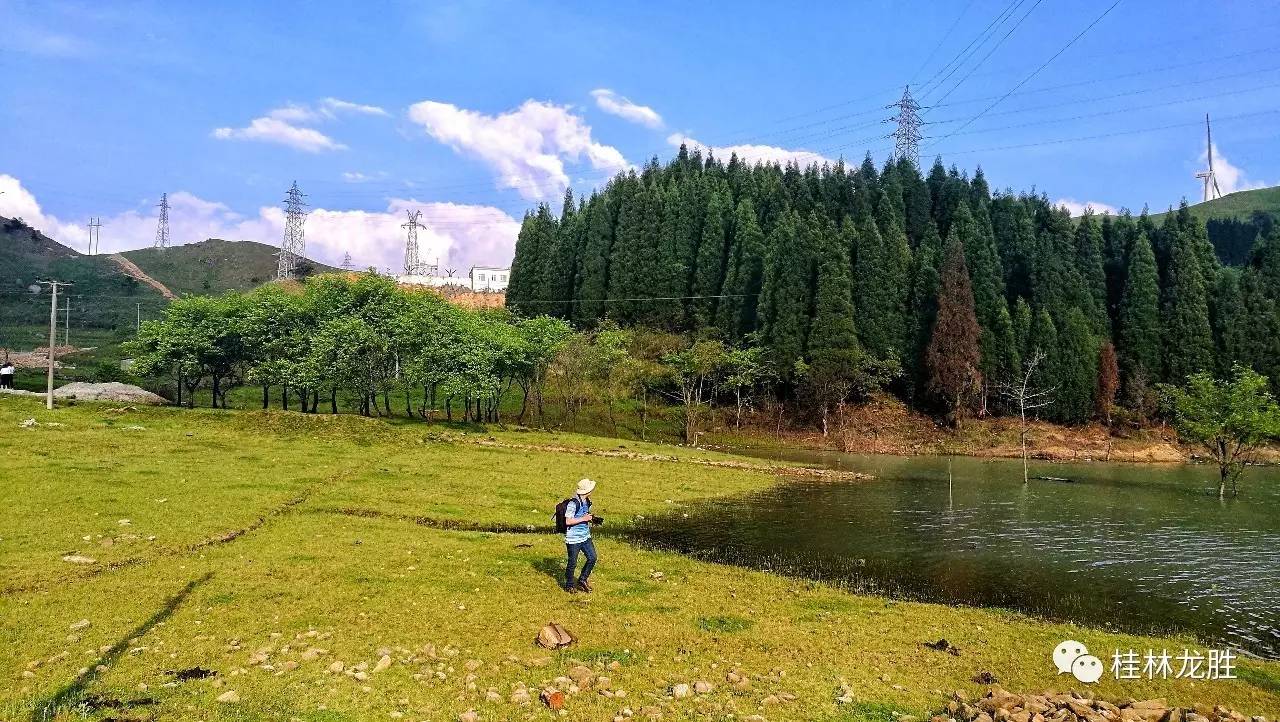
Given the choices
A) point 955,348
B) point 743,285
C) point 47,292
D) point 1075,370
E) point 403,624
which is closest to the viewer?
point 403,624

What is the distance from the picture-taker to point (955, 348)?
80812 millimetres

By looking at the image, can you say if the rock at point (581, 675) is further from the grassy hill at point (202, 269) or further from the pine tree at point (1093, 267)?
the grassy hill at point (202, 269)

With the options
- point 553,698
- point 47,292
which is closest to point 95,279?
point 47,292

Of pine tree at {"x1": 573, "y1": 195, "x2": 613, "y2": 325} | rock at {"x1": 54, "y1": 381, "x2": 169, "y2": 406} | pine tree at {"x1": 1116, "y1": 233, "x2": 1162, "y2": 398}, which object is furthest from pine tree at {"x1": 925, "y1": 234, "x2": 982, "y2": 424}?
rock at {"x1": 54, "y1": 381, "x2": 169, "y2": 406}

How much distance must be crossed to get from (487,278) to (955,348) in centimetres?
13197

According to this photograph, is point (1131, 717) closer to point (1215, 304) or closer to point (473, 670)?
point (473, 670)

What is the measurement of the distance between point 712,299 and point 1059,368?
44.3 meters

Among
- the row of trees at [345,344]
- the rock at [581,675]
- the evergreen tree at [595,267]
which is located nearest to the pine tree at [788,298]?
the row of trees at [345,344]

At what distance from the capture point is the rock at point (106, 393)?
58.2 m

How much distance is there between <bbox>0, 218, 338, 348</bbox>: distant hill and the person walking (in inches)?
4460

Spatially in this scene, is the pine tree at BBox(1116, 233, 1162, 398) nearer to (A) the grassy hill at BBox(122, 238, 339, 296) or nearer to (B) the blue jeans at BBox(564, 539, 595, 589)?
(B) the blue jeans at BBox(564, 539, 595, 589)

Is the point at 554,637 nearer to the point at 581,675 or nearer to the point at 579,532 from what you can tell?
the point at 581,675

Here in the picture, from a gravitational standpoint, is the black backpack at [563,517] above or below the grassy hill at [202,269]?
below

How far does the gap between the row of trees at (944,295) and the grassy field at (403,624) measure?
213ft
